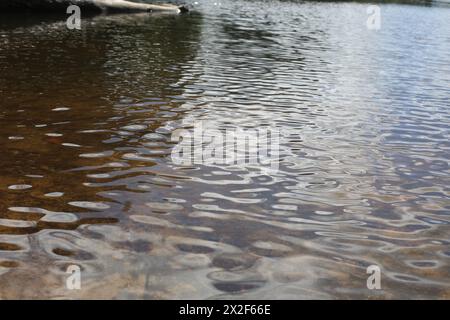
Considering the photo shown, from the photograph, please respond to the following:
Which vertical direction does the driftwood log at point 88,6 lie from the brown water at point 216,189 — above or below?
above

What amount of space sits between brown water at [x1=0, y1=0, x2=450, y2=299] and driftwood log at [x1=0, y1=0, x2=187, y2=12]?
20.6 meters

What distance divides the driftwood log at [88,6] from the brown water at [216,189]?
2065cm

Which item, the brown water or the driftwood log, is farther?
the driftwood log

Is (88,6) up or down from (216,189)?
up

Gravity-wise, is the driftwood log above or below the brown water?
above

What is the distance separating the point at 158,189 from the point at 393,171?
187 inches

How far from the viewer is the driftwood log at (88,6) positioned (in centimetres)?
3750

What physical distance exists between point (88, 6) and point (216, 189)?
126 ft

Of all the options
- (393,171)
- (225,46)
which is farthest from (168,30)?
(393,171)

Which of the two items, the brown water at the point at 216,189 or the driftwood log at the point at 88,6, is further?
the driftwood log at the point at 88,6

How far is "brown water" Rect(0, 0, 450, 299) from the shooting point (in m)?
5.75

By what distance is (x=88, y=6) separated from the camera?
4191cm

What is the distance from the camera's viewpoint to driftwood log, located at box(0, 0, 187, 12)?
37500 millimetres

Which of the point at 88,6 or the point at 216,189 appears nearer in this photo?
the point at 216,189
